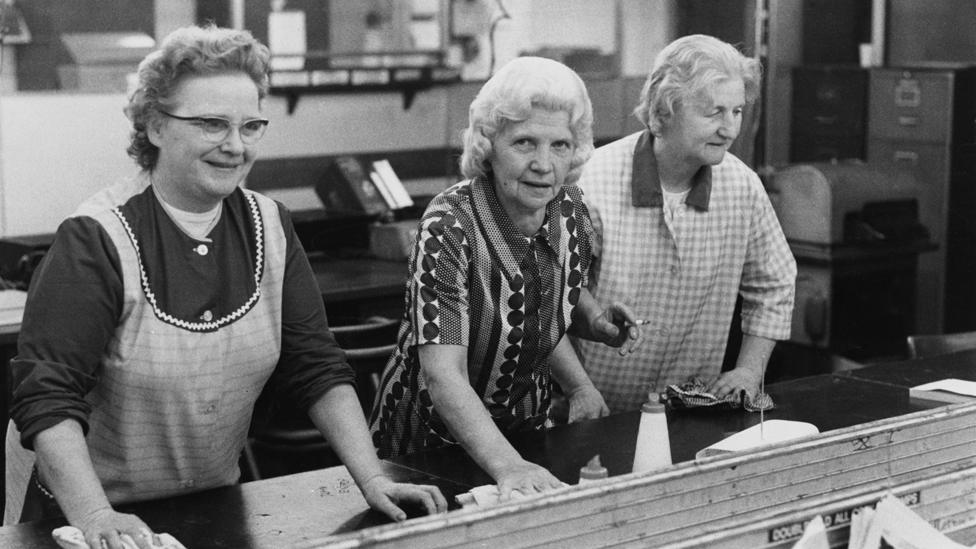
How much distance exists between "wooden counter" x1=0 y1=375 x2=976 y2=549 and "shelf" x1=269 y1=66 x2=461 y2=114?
3213 mm

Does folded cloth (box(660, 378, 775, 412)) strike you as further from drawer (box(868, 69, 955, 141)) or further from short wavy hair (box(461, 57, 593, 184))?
drawer (box(868, 69, 955, 141))

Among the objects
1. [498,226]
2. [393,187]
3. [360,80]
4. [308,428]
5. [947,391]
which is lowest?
[308,428]

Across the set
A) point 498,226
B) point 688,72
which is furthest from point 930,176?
Answer: point 498,226

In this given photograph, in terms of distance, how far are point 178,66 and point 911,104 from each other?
4832 mm

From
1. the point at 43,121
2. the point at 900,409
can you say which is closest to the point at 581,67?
the point at 43,121

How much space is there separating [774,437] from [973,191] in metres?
4.22

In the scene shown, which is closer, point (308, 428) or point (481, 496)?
point (481, 496)

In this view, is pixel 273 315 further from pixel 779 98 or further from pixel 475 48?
pixel 779 98

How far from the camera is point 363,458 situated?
82.9 inches

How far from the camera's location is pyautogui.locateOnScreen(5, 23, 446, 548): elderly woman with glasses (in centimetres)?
196

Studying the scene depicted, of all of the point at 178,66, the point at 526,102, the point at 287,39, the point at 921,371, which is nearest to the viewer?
the point at 178,66

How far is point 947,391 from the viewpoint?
110 inches

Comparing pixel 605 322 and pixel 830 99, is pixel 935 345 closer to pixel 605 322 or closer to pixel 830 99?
pixel 605 322

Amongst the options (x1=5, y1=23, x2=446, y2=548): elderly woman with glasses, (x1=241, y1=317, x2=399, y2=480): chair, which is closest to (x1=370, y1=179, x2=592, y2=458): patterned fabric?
(x1=5, y1=23, x2=446, y2=548): elderly woman with glasses
